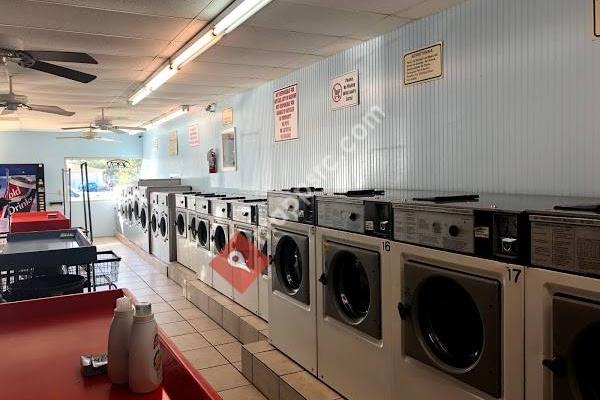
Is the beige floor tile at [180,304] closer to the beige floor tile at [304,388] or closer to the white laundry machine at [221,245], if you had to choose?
the white laundry machine at [221,245]

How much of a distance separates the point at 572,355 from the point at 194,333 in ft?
13.2

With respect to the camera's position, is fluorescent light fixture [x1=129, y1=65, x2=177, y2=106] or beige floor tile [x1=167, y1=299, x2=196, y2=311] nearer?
fluorescent light fixture [x1=129, y1=65, x2=177, y2=106]

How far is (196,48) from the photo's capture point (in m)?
4.00

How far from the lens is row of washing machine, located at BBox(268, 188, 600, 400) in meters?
1.76

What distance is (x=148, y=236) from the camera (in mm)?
9055

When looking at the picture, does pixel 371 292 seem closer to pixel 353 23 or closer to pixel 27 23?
pixel 353 23

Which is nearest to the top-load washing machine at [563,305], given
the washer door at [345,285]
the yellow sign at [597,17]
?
the yellow sign at [597,17]

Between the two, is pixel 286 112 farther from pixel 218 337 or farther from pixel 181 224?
pixel 181 224

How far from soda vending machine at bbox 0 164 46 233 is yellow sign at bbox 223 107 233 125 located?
6.53m

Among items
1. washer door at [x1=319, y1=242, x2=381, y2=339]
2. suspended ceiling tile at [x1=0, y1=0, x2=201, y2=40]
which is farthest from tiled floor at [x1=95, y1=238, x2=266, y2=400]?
suspended ceiling tile at [x1=0, y1=0, x2=201, y2=40]

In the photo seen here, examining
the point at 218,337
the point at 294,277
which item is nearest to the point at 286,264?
the point at 294,277

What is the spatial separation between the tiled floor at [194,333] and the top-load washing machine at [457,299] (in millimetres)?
1620

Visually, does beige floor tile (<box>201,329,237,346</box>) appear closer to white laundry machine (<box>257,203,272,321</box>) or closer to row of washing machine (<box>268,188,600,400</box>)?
white laundry machine (<box>257,203,272,321</box>)

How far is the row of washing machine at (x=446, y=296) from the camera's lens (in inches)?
69.3
